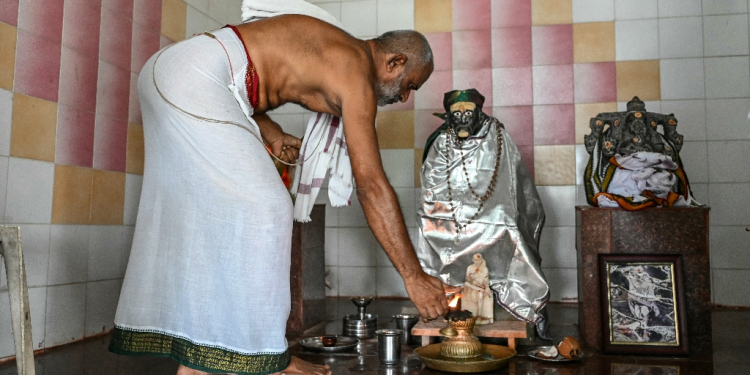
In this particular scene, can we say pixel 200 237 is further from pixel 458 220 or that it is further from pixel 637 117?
pixel 637 117

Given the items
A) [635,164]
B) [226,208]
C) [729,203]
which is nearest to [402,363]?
[226,208]

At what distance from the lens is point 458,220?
3760mm

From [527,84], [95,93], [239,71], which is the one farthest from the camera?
[527,84]

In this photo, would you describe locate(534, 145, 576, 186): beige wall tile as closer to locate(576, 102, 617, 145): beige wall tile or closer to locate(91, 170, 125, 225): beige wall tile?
locate(576, 102, 617, 145): beige wall tile

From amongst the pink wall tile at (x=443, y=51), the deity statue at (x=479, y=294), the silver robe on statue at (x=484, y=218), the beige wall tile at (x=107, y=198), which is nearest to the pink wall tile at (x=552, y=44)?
the pink wall tile at (x=443, y=51)

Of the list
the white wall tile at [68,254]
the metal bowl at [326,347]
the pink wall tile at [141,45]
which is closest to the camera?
the metal bowl at [326,347]

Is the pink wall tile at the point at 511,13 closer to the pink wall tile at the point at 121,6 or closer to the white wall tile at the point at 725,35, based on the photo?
the white wall tile at the point at 725,35

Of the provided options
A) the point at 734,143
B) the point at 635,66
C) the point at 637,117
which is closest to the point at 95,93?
the point at 637,117

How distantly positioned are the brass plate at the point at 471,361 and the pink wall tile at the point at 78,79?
7.62 ft

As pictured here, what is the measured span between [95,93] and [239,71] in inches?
75.1

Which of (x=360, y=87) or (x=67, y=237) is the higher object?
(x=360, y=87)

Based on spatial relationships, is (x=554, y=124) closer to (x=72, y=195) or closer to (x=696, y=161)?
(x=696, y=161)

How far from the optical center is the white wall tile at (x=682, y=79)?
4.96 meters

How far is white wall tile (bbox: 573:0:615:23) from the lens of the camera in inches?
203
